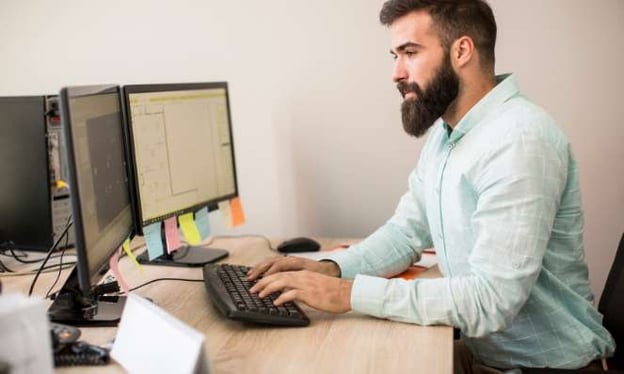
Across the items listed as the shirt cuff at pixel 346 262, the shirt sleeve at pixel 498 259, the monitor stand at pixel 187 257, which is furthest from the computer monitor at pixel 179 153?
the shirt sleeve at pixel 498 259

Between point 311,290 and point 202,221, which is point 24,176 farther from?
point 311,290

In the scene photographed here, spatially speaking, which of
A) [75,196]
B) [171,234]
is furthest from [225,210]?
[75,196]

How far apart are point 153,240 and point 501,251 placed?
2.73 ft

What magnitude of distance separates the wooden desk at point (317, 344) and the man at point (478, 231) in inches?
1.5

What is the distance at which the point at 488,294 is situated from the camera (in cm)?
116

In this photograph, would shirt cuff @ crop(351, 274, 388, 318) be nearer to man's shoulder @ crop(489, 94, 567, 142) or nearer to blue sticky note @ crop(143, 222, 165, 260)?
man's shoulder @ crop(489, 94, 567, 142)

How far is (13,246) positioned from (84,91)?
28.8 inches

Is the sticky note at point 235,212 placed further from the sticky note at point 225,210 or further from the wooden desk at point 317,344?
the wooden desk at point 317,344

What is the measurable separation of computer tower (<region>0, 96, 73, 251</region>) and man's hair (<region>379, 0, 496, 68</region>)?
0.94 meters

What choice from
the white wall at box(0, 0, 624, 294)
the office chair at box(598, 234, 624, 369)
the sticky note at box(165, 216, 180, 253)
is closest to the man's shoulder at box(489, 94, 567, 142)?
the office chair at box(598, 234, 624, 369)

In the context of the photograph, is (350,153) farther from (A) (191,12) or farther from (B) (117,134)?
(B) (117,134)

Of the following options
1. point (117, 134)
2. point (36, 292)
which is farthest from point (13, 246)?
point (117, 134)

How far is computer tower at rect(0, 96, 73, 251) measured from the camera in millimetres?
1614

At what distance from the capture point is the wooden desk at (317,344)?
104 cm
